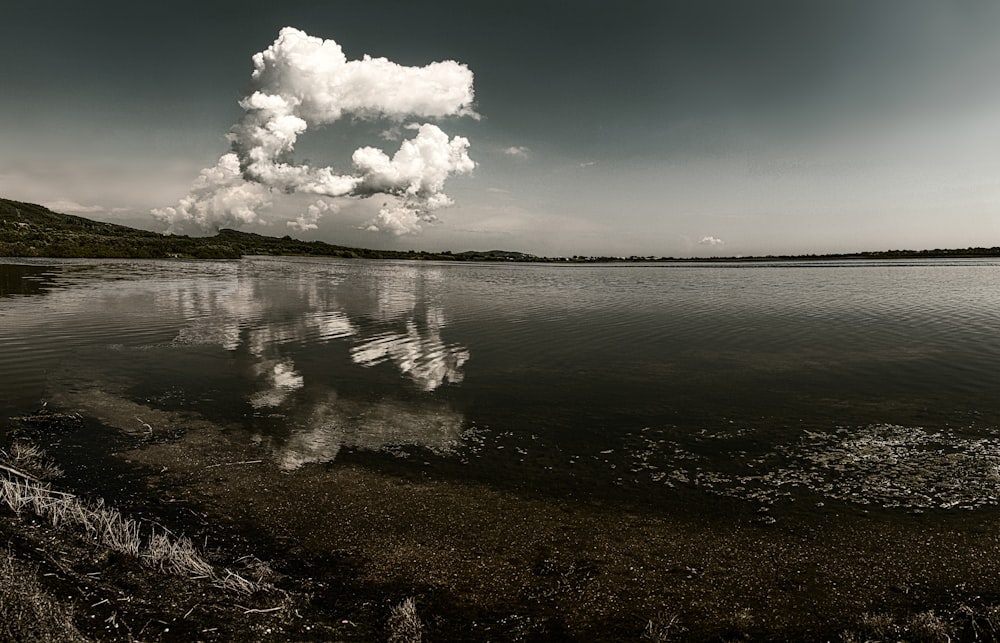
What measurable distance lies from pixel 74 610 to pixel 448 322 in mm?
24372

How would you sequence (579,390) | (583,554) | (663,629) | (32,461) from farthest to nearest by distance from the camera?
(579,390) → (32,461) → (583,554) → (663,629)

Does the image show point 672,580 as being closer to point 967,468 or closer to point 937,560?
point 937,560

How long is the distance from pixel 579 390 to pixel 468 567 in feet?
31.5

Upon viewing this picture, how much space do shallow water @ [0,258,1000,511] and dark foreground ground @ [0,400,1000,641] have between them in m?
1.01

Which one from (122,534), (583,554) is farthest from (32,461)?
(583,554)

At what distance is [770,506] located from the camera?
345 inches

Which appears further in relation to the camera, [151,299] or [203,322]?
[151,299]

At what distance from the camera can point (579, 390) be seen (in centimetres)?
1598

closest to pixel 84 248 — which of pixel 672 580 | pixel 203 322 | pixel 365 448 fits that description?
pixel 203 322

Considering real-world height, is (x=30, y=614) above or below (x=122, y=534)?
above

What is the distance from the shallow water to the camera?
33.4 feet

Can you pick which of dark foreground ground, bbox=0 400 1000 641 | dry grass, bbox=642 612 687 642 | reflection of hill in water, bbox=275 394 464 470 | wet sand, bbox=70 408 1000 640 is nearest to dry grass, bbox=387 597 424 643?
dark foreground ground, bbox=0 400 1000 641

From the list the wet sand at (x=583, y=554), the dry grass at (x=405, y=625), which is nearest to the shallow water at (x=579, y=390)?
the wet sand at (x=583, y=554)

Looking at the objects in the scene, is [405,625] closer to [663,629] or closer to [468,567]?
[468,567]
